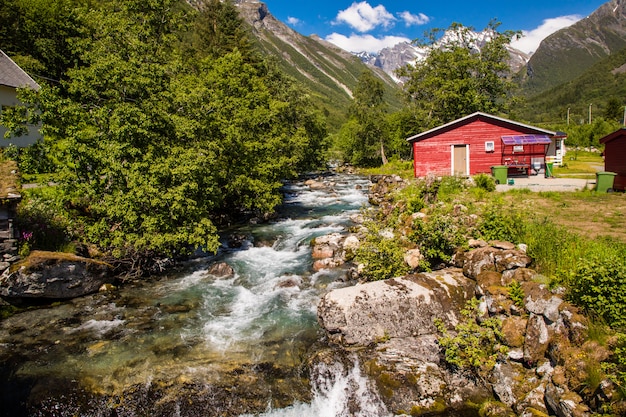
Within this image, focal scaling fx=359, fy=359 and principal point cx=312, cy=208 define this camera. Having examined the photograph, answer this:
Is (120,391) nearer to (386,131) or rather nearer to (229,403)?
(229,403)

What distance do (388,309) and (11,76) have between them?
30.8m

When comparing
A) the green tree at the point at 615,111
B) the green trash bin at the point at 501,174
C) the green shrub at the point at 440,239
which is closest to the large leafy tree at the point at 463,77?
→ the green trash bin at the point at 501,174

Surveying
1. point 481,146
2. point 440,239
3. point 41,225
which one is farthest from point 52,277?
point 481,146

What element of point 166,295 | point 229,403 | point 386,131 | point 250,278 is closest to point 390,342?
point 229,403

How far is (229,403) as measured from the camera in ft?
24.5

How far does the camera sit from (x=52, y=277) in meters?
11.9

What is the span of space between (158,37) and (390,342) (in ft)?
78.6

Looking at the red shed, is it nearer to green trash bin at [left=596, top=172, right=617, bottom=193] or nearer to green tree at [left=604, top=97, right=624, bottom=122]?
green trash bin at [left=596, top=172, right=617, bottom=193]

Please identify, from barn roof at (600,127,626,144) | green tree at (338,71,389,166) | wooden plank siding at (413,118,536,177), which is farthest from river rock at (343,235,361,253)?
green tree at (338,71,389,166)

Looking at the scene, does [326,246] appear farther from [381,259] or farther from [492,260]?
[492,260]

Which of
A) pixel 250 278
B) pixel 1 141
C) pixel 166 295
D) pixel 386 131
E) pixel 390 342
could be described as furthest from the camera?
pixel 386 131

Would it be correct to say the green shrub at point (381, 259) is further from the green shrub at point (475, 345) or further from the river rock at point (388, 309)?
the green shrub at point (475, 345)

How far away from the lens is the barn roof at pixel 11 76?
80.4 feet

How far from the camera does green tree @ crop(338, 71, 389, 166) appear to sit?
53.0 metres
